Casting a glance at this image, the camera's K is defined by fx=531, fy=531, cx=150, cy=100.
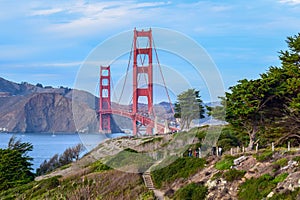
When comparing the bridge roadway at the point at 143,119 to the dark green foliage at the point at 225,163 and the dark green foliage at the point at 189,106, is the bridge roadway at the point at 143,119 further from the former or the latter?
the dark green foliage at the point at 225,163

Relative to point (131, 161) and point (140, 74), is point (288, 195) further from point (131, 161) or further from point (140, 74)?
point (140, 74)

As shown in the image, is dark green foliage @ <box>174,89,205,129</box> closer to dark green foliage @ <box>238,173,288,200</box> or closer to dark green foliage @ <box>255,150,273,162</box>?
dark green foliage @ <box>255,150,273,162</box>

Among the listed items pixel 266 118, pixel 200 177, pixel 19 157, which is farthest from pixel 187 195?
pixel 19 157

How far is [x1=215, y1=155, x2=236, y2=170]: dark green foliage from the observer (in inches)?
664

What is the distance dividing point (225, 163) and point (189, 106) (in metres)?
13.0

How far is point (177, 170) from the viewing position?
19.3 meters

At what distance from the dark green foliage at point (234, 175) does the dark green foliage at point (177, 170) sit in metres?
2.39

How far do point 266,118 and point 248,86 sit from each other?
1.62 m

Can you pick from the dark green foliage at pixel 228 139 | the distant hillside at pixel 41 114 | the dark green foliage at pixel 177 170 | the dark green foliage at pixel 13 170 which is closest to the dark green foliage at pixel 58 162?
the dark green foliage at pixel 13 170

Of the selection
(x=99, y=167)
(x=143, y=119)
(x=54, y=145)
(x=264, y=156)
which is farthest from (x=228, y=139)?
(x=54, y=145)

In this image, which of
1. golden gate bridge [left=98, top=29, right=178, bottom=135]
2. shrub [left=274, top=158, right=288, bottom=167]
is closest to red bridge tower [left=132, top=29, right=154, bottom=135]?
golden gate bridge [left=98, top=29, right=178, bottom=135]

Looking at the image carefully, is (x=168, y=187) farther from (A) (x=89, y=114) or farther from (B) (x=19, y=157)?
(A) (x=89, y=114)

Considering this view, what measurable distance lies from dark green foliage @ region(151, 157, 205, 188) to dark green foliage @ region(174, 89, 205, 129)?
7518 mm

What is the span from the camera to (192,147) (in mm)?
22750
